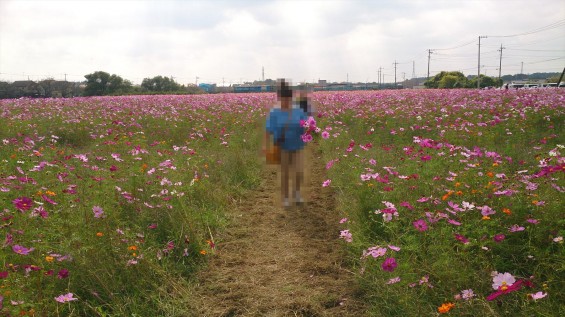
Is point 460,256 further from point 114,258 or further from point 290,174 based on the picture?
point 290,174

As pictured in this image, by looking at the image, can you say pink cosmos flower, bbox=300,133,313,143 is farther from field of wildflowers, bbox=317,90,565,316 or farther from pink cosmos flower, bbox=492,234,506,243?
pink cosmos flower, bbox=492,234,506,243

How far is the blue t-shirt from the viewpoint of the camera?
4441 mm

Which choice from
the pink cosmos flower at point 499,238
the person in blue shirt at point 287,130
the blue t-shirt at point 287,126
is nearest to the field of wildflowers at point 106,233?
the person in blue shirt at point 287,130

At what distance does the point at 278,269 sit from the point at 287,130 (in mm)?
1872

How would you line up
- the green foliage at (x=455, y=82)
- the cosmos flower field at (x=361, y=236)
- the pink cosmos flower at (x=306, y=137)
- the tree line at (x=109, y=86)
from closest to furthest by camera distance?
the cosmos flower field at (x=361, y=236) < the pink cosmos flower at (x=306, y=137) < the tree line at (x=109, y=86) < the green foliage at (x=455, y=82)

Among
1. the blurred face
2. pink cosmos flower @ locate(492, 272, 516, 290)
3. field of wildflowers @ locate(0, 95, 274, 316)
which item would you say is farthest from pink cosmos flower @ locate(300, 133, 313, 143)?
pink cosmos flower @ locate(492, 272, 516, 290)

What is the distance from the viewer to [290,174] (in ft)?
15.4

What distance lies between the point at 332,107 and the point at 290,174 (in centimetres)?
842

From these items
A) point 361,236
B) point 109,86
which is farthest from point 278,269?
point 109,86

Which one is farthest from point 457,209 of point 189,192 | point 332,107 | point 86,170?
point 332,107

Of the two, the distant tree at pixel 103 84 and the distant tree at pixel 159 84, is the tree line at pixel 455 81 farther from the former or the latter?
the distant tree at pixel 103 84

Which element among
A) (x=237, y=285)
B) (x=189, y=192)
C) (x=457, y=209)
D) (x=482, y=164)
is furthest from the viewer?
(x=189, y=192)

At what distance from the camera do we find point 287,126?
4438mm

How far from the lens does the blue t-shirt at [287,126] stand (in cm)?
444
